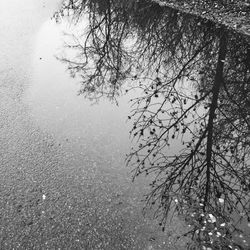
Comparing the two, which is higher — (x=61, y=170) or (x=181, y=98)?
(x=181, y=98)

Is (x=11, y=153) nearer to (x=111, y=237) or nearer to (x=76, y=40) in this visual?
(x=111, y=237)

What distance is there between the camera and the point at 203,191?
407cm

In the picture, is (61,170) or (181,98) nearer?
(61,170)

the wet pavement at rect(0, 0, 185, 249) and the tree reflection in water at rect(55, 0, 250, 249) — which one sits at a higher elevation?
the tree reflection in water at rect(55, 0, 250, 249)

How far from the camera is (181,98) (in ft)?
19.8

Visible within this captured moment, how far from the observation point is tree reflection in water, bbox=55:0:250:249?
388 cm

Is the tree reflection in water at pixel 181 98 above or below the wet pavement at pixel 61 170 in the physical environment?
above

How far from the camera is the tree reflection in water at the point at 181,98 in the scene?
3.88 metres

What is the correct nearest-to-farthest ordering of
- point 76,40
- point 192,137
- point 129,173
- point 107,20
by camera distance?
point 129,173
point 192,137
point 76,40
point 107,20

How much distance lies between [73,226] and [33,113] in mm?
2580

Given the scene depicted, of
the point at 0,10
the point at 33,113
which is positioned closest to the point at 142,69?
the point at 33,113

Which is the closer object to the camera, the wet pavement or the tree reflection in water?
the wet pavement

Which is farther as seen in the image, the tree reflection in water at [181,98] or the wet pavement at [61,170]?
the tree reflection in water at [181,98]

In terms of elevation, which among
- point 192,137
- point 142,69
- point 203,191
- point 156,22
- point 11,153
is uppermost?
point 156,22
